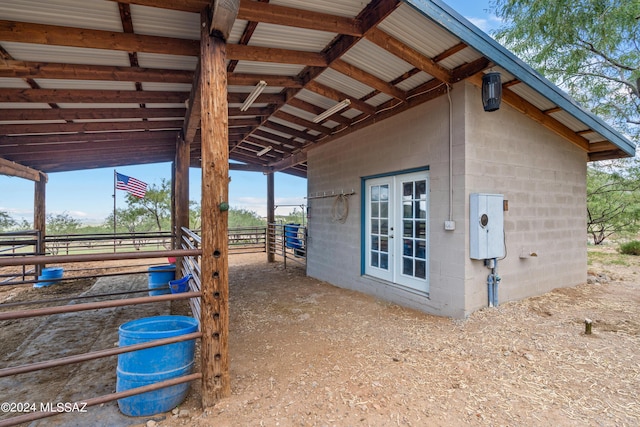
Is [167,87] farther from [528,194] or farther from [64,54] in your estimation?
[528,194]

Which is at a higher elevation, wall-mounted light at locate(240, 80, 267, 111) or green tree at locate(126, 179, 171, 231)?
wall-mounted light at locate(240, 80, 267, 111)

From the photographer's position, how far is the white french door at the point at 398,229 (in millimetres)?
4250

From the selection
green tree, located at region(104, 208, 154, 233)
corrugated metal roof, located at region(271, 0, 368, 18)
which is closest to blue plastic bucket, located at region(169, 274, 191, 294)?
corrugated metal roof, located at region(271, 0, 368, 18)

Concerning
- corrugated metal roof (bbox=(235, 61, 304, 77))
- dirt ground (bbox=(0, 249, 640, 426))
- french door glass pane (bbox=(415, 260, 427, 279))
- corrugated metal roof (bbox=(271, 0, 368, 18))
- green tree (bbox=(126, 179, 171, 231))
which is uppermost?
corrugated metal roof (bbox=(271, 0, 368, 18))

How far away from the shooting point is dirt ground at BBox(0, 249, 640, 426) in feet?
6.55

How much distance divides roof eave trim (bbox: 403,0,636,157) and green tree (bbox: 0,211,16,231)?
57.7ft

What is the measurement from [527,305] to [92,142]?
730cm

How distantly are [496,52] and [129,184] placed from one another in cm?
1018

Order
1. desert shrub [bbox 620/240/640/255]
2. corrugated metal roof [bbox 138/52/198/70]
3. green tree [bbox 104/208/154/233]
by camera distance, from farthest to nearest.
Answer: green tree [bbox 104/208/154/233]
desert shrub [bbox 620/240/640/255]
corrugated metal roof [bbox 138/52/198/70]

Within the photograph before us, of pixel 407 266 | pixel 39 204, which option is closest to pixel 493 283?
pixel 407 266

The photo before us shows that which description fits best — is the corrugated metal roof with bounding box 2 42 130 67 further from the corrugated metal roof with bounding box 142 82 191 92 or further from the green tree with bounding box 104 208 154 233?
the green tree with bounding box 104 208 154 233

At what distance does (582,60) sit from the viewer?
7.26 metres

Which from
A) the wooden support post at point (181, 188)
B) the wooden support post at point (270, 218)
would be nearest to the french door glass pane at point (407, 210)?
the wooden support post at point (181, 188)

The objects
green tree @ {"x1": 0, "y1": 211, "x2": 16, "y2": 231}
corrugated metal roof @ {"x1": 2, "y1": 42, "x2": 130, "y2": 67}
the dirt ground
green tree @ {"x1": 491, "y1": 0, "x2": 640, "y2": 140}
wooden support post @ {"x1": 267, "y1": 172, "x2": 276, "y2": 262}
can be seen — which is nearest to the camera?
the dirt ground
